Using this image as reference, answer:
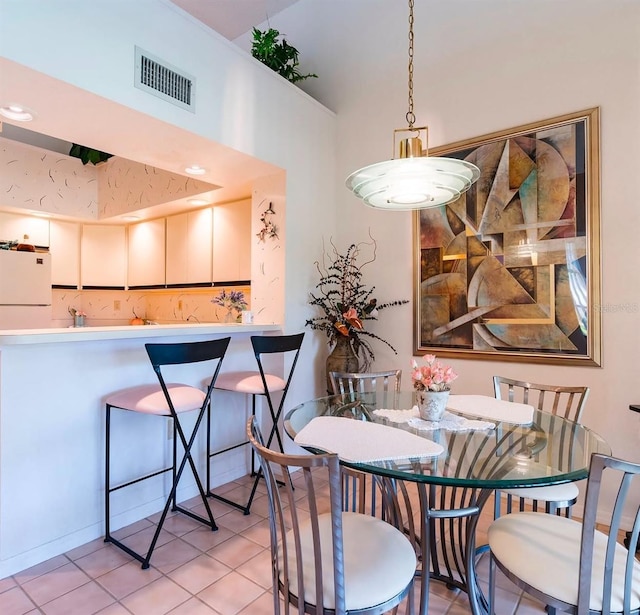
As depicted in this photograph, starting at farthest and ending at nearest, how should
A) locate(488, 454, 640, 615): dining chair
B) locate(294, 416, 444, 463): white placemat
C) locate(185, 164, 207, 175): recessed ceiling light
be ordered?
locate(185, 164, 207, 175): recessed ceiling light, locate(294, 416, 444, 463): white placemat, locate(488, 454, 640, 615): dining chair

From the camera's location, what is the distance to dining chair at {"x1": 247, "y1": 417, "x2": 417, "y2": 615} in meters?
1.03

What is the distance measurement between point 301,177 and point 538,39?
6.02 feet

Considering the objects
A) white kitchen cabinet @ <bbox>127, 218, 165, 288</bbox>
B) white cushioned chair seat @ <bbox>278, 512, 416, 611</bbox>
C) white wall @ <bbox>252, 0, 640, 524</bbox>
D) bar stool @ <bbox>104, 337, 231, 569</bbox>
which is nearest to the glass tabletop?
white cushioned chair seat @ <bbox>278, 512, 416, 611</bbox>

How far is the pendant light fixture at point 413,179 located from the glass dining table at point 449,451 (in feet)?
3.19

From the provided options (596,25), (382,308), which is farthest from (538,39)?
(382,308)

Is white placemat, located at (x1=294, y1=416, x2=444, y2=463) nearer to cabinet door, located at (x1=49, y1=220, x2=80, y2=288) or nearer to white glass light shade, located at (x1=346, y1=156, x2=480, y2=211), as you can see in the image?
white glass light shade, located at (x1=346, y1=156, x2=480, y2=211)

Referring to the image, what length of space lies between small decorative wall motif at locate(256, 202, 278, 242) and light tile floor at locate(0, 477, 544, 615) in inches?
80.7

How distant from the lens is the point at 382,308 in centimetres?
333

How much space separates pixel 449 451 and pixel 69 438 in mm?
1927

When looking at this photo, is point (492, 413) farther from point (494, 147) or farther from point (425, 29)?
point (425, 29)

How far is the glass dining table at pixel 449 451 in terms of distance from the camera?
1.20 meters

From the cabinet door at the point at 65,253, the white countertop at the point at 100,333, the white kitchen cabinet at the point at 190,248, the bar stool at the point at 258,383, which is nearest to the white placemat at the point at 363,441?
the bar stool at the point at 258,383

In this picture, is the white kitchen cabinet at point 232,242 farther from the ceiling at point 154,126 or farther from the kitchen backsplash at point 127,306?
the kitchen backsplash at point 127,306

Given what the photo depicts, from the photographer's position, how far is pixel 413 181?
168cm
